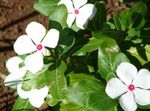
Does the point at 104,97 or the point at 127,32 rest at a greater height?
the point at 127,32

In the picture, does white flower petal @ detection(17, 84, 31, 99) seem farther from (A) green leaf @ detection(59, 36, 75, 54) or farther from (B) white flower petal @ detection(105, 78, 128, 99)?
(B) white flower petal @ detection(105, 78, 128, 99)

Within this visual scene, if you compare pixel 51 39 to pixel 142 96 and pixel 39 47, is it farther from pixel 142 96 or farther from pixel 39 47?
pixel 142 96

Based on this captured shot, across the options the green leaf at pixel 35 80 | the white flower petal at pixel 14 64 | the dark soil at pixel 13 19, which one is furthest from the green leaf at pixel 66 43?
the dark soil at pixel 13 19

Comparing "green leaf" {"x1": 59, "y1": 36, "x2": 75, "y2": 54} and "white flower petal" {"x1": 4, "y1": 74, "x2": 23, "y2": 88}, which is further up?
"green leaf" {"x1": 59, "y1": 36, "x2": 75, "y2": 54}

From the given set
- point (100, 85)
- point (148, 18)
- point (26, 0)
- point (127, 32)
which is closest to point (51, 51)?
point (100, 85)

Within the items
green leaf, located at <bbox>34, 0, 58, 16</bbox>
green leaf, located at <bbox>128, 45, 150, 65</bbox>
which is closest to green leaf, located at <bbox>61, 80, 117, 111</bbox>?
green leaf, located at <bbox>128, 45, 150, 65</bbox>

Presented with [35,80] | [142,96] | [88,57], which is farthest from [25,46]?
[142,96]

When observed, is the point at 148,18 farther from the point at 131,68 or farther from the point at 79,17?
the point at 131,68
